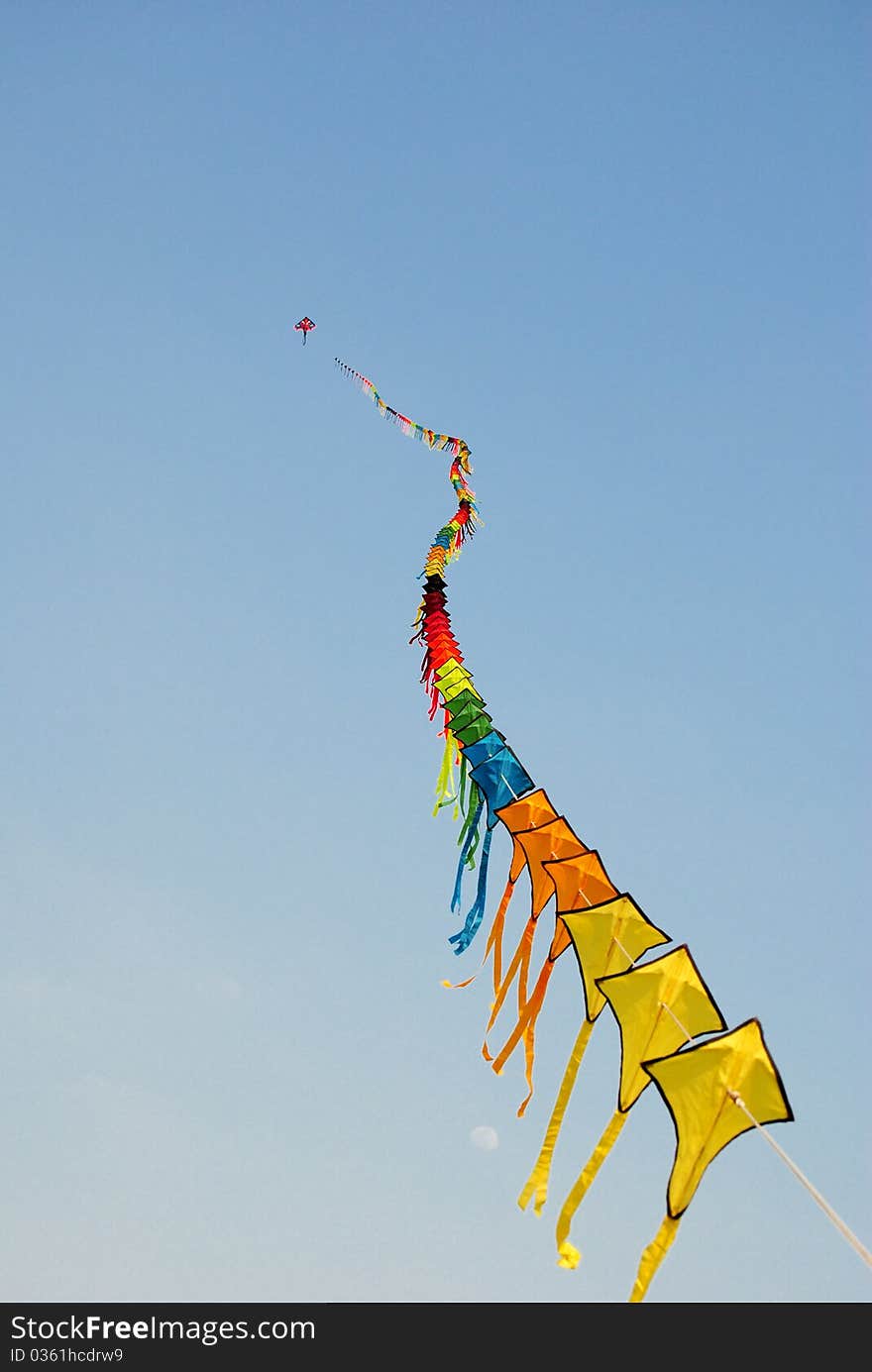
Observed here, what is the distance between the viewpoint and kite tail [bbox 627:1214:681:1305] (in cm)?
571

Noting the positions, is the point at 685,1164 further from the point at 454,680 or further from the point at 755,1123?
the point at 454,680

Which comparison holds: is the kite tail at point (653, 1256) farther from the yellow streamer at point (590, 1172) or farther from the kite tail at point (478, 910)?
the kite tail at point (478, 910)

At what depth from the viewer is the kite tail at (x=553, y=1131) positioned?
6938 mm

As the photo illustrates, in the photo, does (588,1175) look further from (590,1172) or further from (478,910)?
(478,910)

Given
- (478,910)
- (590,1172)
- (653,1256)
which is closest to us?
(653,1256)

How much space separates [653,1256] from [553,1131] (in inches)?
57.5

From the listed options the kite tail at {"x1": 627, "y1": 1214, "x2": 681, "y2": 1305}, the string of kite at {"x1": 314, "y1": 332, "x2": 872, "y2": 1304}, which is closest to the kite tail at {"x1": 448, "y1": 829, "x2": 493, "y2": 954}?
the string of kite at {"x1": 314, "y1": 332, "x2": 872, "y2": 1304}

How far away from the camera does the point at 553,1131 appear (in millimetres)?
7133

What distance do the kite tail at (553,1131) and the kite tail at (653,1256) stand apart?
3.94 ft

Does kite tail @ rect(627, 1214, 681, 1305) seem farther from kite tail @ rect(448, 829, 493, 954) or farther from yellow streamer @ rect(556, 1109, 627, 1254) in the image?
kite tail @ rect(448, 829, 493, 954)

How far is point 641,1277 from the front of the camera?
5719 mm

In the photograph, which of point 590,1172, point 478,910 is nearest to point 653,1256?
point 590,1172

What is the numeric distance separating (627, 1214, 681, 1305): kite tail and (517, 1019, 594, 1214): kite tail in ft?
3.94

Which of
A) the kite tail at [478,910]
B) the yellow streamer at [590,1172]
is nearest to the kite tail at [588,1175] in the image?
the yellow streamer at [590,1172]
